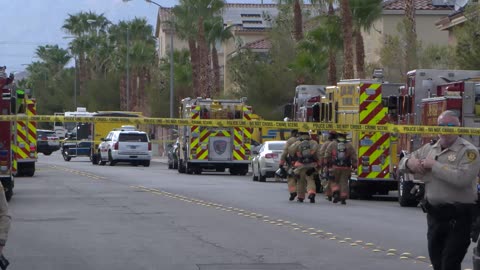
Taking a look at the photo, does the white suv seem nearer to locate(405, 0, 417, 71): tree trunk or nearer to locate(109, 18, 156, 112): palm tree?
locate(405, 0, 417, 71): tree trunk

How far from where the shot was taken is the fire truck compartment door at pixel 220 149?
43.3 metres

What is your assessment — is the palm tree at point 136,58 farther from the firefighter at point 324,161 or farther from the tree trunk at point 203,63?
the firefighter at point 324,161

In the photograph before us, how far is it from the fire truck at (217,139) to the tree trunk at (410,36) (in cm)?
660

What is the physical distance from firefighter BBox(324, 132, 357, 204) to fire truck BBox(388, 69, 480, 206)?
1.11 meters

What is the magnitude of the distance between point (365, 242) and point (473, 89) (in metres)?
7.11

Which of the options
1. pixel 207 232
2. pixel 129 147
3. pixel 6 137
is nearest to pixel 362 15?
pixel 129 147

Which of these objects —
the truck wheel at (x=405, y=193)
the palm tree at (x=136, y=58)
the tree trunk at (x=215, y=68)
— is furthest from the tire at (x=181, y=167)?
the palm tree at (x=136, y=58)

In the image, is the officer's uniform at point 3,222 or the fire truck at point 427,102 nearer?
the officer's uniform at point 3,222

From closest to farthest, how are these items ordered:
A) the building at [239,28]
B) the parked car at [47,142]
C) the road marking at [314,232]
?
1. the road marking at [314,232]
2. the parked car at [47,142]
3. the building at [239,28]

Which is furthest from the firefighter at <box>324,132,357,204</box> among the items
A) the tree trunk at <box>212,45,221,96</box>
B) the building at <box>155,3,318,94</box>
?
the building at <box>155,3,318,94</box>

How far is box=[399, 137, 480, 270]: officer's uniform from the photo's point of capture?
10461 millimetres

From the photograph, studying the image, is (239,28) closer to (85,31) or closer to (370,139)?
(85,31)

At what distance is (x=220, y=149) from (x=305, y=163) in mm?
17773

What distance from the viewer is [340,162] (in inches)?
1025
